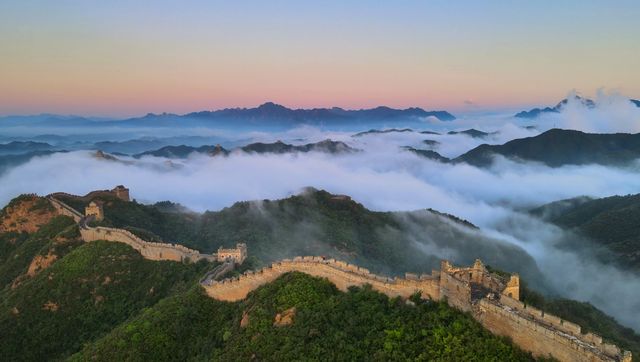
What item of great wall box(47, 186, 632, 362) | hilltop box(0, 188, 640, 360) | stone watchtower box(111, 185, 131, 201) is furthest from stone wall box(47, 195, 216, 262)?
stone watchtower box(111, 185, 131, 201)

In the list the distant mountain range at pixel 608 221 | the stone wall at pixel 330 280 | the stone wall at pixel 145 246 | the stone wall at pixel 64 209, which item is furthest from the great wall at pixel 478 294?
the distant mountain range at pixel 608 221

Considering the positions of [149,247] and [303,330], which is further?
[149,247]

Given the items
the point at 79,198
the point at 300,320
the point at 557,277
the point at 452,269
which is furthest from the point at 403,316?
the point at 557,277

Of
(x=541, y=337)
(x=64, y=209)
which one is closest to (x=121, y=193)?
(x=64, y=209)

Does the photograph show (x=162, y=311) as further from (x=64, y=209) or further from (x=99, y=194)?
(x=99, y=194)

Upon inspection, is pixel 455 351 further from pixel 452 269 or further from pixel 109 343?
pixel 109 343

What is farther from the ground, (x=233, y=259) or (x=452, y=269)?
(x=452, y=269)

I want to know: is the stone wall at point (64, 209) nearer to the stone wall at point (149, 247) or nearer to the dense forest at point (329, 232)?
the dense forest at point (329, 232)

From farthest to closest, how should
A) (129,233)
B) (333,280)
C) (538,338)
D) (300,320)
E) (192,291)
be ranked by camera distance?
(129,233) → (192,291) → (333,280) → (300,320) → (538,338)

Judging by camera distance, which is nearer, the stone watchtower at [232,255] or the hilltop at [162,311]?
the hilltop at [162,311]
